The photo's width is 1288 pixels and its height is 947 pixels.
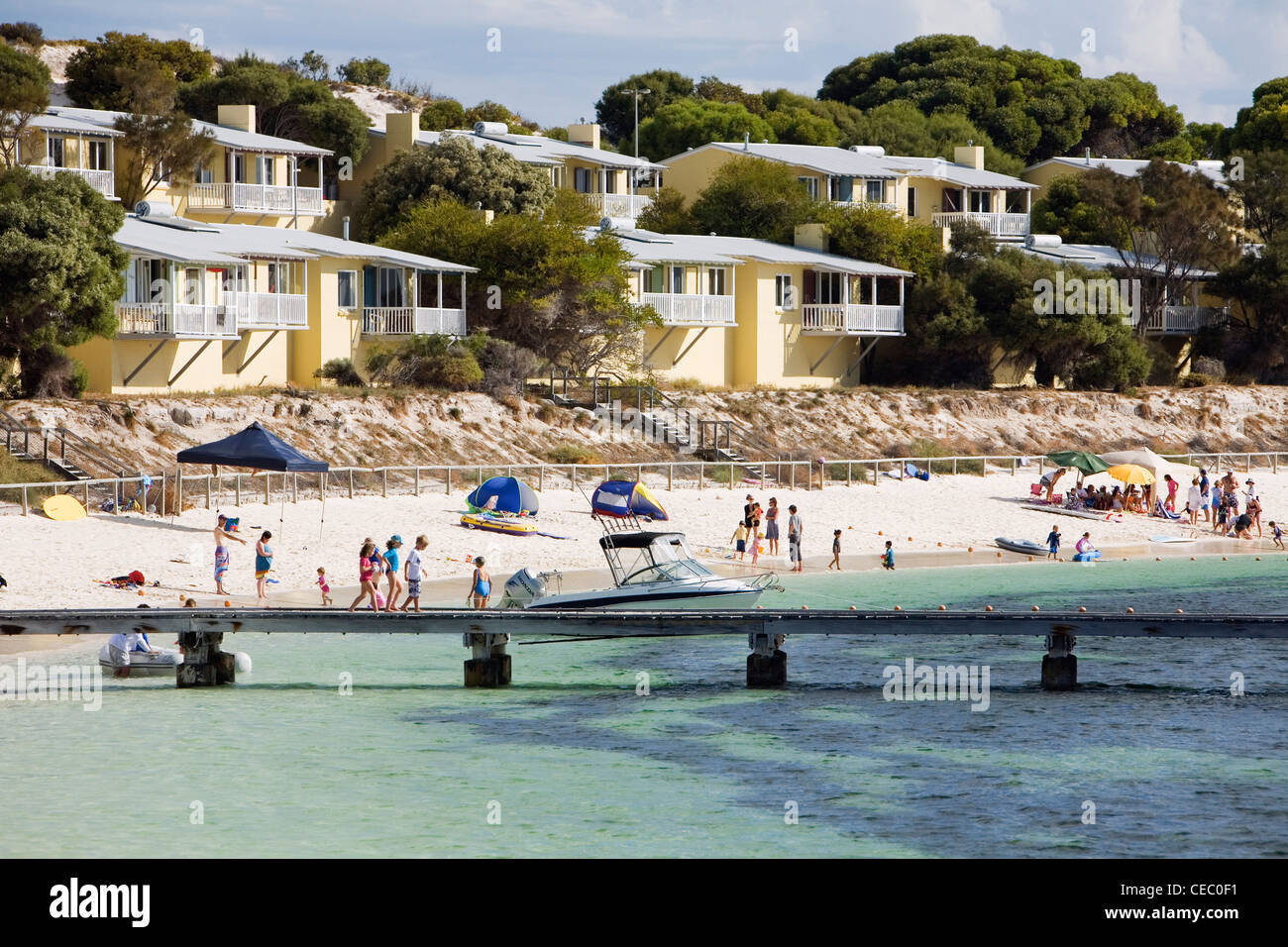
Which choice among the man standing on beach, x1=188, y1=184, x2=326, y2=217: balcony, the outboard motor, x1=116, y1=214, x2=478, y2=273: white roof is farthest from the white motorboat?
x1=188, y1=184, x2=326, y2=217: balcony

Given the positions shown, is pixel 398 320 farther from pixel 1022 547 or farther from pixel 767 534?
pixel 1022 547

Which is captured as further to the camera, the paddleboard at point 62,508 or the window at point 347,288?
the window at point 347,288

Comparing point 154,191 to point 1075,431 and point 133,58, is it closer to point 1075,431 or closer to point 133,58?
point 133,58

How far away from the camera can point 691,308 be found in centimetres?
6359

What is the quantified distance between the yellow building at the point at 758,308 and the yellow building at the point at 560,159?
5.90m

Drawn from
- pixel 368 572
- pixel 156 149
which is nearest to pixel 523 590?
pixel 368 572

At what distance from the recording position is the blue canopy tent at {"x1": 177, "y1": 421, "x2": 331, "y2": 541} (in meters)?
35.4

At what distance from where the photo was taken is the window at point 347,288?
55.4 m

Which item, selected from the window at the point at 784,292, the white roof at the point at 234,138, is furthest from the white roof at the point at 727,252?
the white roof at the point at 234,138

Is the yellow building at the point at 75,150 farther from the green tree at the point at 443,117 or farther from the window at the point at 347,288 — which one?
the green tree at the point at 443,117

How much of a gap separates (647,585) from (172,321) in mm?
23803

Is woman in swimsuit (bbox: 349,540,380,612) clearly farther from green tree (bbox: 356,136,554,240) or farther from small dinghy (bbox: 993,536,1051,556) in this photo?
green tree (bbox: 356,136,554,240)

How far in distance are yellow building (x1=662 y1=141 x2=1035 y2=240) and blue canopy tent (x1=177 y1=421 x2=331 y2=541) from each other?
4326 centimetres
